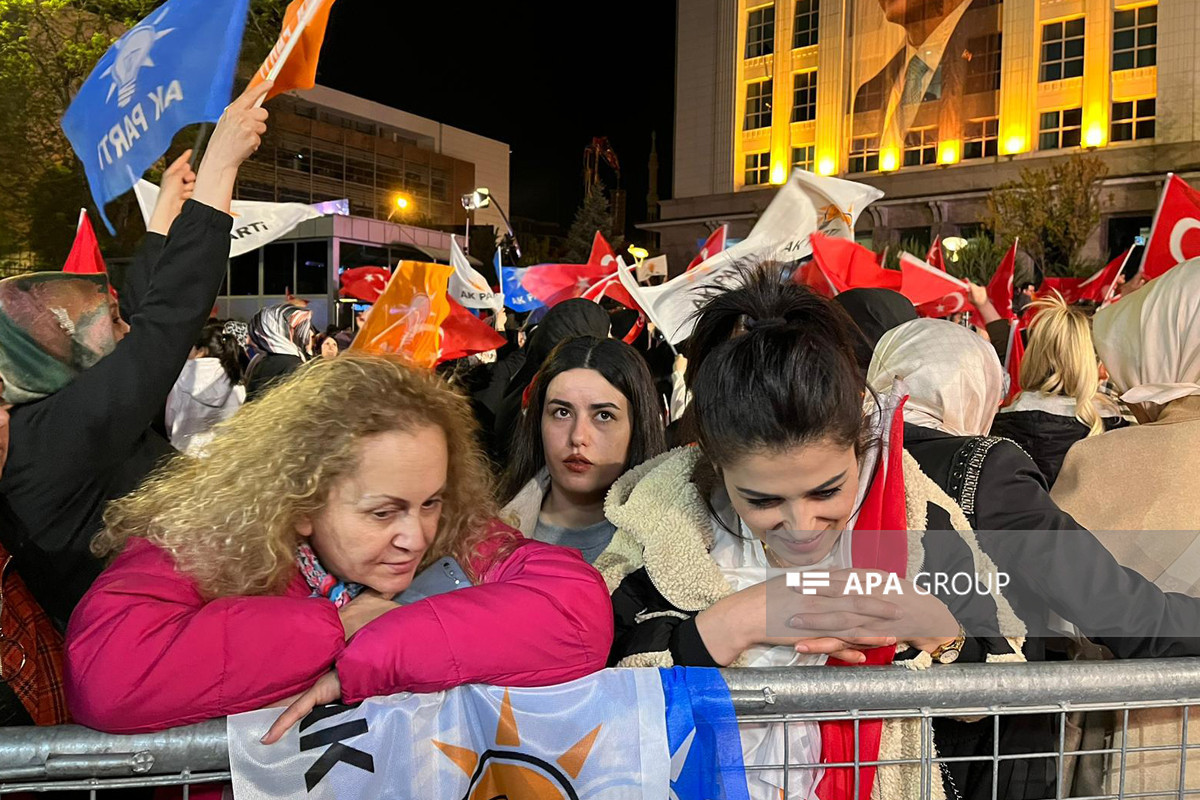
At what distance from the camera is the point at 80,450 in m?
2.29

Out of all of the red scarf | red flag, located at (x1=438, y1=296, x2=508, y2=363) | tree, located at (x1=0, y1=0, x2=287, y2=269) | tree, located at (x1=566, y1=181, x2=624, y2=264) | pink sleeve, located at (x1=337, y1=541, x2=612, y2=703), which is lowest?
pink sleeve, located at (x1=337, y1=541, x2=612, y2=703)

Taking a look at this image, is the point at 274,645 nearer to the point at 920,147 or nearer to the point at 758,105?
the point at 920,147

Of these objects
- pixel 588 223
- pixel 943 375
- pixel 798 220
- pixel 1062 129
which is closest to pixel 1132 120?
pixel 1062 129

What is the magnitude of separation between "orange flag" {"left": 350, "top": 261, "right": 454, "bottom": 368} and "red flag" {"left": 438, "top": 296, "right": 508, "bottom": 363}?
47 cm

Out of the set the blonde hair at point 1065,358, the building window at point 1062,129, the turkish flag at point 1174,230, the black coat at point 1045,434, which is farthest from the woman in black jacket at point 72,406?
the building window at point 1062,129

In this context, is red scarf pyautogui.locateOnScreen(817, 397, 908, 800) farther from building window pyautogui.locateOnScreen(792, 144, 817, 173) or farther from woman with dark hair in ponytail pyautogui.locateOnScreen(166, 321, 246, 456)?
building window pyautogui.locateOnScreen(792, 144, 817, 173)

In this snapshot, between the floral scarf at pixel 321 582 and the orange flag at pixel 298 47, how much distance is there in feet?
5.85

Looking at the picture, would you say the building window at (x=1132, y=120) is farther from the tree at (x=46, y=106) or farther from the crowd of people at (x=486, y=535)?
the crowd of people at (x=486, y=535)

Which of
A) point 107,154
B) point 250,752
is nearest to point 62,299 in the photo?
point 250,752

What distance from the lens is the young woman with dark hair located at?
348cm

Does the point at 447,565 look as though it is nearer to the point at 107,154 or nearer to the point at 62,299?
the point at 62,299

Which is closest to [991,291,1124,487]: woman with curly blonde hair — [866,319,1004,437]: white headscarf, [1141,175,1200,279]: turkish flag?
[1141,175,1200,279]: turkish flag

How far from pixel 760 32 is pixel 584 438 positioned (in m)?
49.1

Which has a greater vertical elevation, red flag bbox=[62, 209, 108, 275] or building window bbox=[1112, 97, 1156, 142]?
building window bbox=[1112, 97, 1156, 142]
